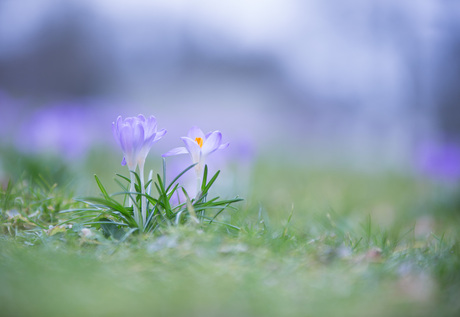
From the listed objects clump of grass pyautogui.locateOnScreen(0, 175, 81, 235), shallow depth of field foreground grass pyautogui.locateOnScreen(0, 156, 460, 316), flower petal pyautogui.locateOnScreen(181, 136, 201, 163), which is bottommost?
clump of grass pyautogui.locateOnScreen(0, 175, 81, 235)

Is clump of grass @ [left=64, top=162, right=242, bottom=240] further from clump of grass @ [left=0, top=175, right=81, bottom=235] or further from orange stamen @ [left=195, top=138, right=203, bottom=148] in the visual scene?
clump of grass @ [left=0, top=175, right=81, bottom=235]

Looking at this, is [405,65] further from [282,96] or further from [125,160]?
[282,96]

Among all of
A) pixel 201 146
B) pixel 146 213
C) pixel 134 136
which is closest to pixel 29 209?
pixel 146 213

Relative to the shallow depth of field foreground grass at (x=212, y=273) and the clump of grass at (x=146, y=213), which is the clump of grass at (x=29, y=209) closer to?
the shallow depth of field foreground grass at (x=212, y=273)

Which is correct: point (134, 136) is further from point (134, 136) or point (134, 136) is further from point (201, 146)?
point (201, 146)

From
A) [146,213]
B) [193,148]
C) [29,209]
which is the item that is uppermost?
[193,148]

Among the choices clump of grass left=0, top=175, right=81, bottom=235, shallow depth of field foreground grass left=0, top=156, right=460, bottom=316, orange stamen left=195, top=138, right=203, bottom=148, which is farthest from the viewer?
clump of grass left=0, top=175, right=81, bottom=235

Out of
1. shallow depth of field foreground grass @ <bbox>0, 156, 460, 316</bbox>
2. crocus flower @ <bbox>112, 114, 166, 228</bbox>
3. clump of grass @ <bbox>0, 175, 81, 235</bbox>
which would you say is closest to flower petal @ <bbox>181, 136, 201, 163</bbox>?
crocus flower @ <bbox>112, 114, 166, 228</bbox>
